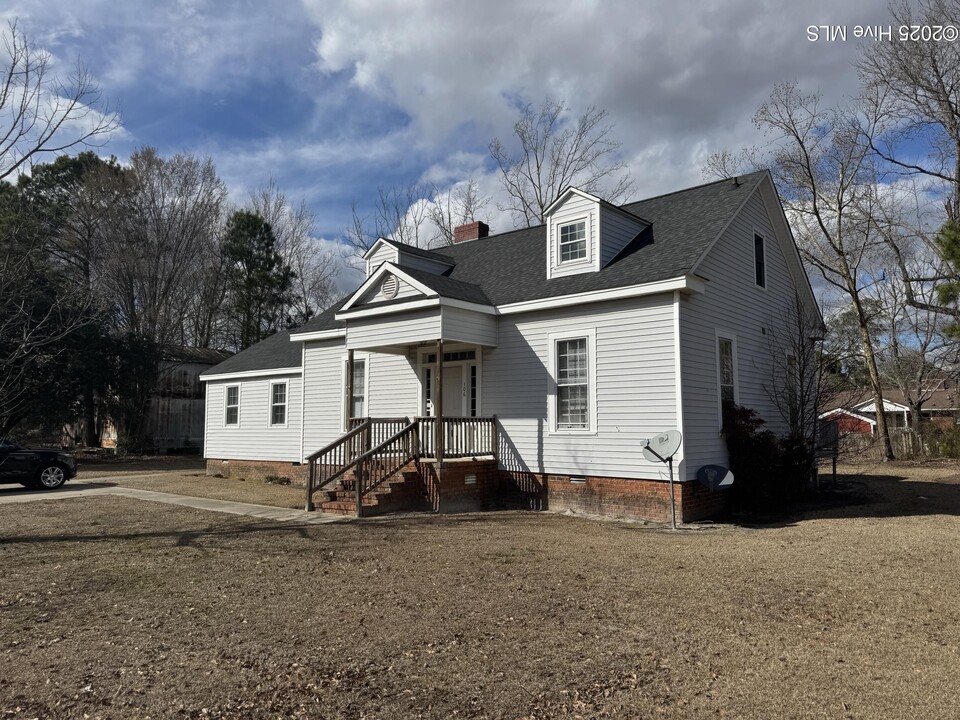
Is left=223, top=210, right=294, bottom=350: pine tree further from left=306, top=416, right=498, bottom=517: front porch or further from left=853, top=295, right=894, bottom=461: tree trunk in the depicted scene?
left=853, top=295, right=894, bottom=461: tree trunk

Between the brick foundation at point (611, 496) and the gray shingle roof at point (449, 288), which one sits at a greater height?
the gray shingle roof at point (449, 288)

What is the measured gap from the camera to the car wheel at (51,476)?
17.2 meters

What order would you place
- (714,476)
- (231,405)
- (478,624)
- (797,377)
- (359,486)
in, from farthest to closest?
1. (231,405)
2. (797,377)
3. (359,486)
4. (714,476)
5. (478,624)

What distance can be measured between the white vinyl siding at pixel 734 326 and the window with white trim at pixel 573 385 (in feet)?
6.41

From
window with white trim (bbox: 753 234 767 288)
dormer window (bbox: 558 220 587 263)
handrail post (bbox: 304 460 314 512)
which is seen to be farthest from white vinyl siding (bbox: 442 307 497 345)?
window with white trim (bbox: 753 234 767 288)

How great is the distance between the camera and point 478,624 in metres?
5.75

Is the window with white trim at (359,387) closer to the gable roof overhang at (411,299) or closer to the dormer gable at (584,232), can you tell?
the gable roof overhang at (411,299)

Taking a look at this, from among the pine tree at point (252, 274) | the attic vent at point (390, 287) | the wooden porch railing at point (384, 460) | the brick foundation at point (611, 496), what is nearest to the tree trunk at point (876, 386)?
the brick foundation at point (611, 496)

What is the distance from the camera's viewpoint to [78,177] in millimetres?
35094

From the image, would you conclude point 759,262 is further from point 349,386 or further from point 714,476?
point 349,386

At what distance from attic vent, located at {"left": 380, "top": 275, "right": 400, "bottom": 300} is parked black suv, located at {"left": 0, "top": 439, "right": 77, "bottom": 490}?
10386 mm

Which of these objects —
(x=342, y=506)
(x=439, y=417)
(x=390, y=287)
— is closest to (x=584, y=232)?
(x=390, y=287)

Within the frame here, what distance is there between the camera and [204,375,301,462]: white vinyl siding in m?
19.3

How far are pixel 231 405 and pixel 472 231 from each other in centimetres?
960
